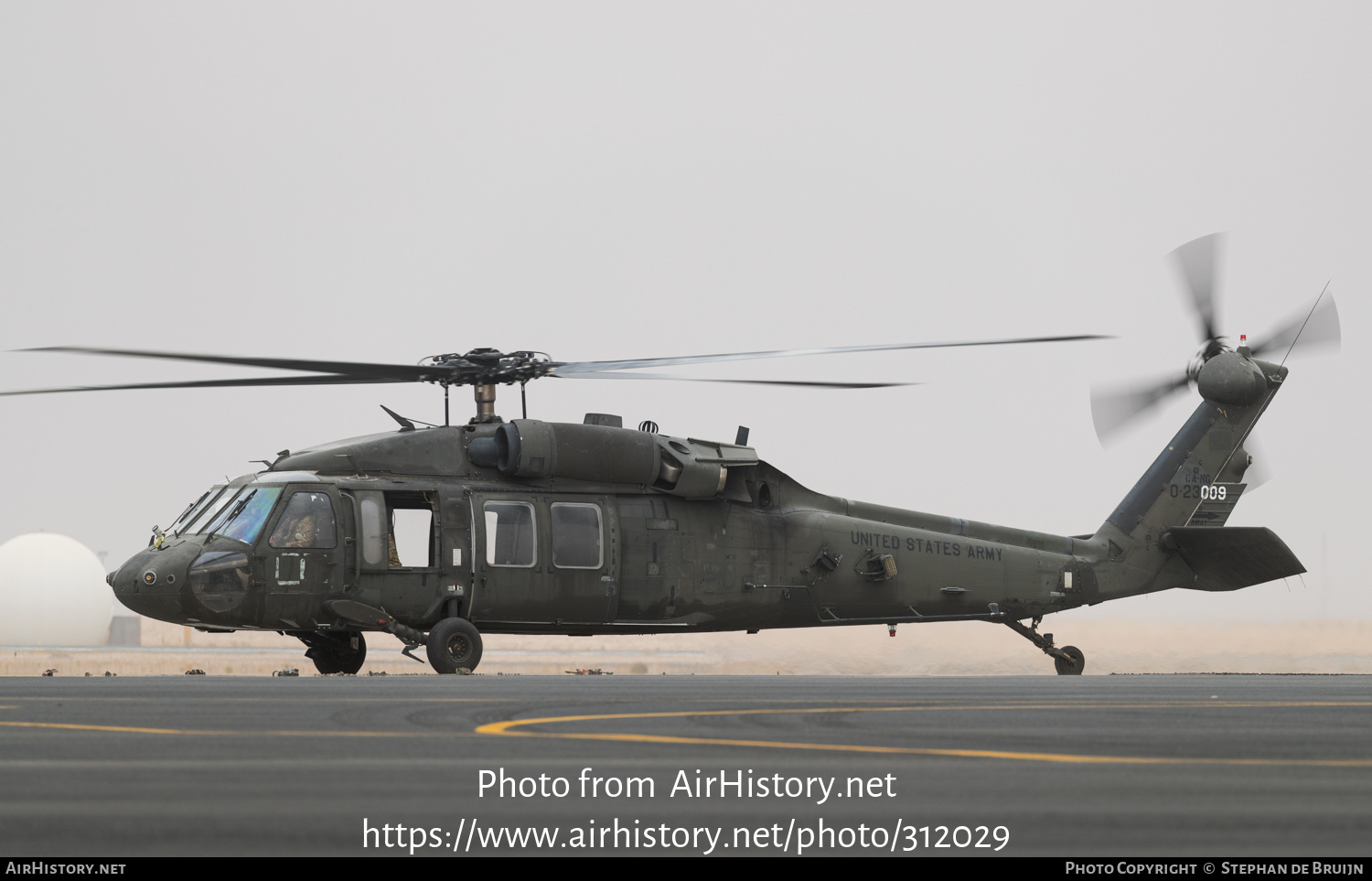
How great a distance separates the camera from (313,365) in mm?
20156

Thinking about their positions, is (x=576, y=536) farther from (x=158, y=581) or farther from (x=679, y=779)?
(x=679, y=779)

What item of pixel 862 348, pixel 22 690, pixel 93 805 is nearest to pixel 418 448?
pixel 862 348

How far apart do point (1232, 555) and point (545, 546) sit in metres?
12.9

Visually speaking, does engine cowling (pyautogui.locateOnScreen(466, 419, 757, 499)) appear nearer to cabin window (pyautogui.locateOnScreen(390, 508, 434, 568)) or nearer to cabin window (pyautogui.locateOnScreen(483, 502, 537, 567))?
cabin window (pyautogui.locateOnScreen(483, 502, 537, 567))

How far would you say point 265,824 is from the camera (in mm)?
5062

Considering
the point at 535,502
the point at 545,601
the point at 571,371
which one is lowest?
the point at 545,601

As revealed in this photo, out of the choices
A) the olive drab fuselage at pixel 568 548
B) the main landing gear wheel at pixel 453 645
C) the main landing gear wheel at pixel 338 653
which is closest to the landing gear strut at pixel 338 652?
the main landing gear wheel at pixel 338 653

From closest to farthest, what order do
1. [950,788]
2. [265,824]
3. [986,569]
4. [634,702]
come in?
[265,824] → [950,788] → [634,702] → [986,569]

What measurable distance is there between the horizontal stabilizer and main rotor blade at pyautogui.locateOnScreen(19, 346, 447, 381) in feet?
46.4

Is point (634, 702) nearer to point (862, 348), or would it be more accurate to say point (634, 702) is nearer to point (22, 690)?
point (22, 690)

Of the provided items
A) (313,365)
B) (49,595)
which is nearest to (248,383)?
(313,365)

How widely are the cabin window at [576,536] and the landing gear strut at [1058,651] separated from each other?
817 cm

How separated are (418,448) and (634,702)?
36.3ft

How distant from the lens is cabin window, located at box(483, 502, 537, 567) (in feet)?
72.5
